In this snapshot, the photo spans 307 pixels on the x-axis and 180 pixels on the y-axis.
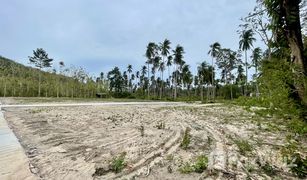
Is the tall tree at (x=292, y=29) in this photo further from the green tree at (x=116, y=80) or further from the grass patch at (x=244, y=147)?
the green tree at (x=116, y=80)

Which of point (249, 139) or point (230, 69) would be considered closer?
point (249, 139)

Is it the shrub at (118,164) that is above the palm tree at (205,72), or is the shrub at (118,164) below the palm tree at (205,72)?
below

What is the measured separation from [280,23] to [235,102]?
6.81 ft

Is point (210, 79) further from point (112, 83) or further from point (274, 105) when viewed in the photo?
point (274, 105)

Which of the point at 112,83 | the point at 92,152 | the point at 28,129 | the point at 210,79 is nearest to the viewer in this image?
the point at 92,152

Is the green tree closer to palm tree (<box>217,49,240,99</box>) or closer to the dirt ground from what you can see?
palm tree (<box>217,49,240,99</box>)

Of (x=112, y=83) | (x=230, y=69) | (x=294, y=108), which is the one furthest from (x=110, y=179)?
(x=112, y=83)

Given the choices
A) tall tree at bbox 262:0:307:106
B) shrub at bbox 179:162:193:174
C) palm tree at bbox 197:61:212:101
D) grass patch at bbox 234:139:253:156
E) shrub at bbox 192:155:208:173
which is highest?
palm tree at bbox 197:61:212:101

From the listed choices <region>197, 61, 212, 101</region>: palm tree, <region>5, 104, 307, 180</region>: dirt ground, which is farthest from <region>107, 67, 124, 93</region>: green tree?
<region>5, 104, 307, 180</region>: dirt ground

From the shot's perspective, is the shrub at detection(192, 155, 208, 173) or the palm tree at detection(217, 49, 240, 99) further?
the palm tree at detection(217, 49, 240, 99)

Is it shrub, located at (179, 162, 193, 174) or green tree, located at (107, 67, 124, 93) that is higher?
green tree, located at (107, 67, 124, 93)

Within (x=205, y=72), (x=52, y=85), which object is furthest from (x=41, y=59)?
(x=205, y=72)

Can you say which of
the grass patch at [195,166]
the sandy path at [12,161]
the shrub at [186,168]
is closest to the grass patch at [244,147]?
the grass patch at [195,166]

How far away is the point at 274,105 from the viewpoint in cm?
504
